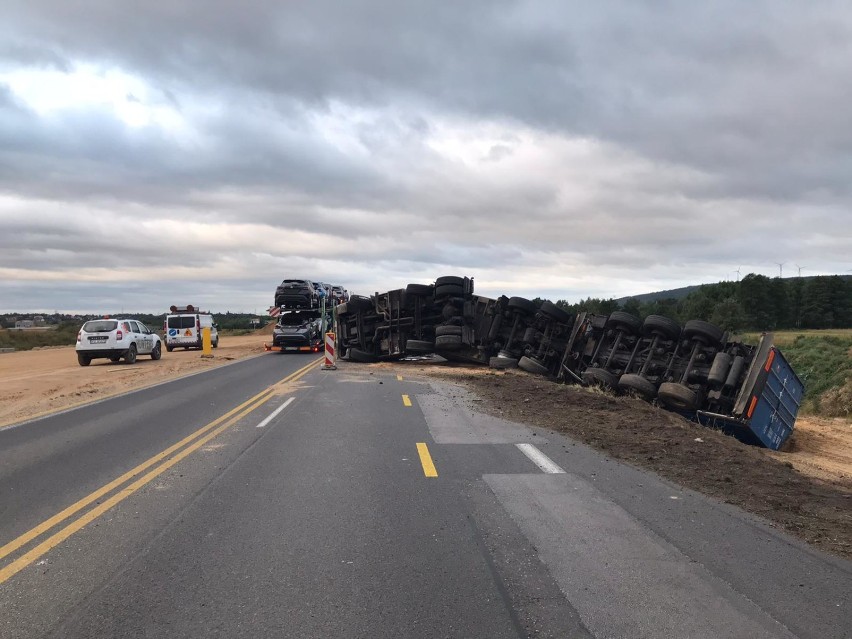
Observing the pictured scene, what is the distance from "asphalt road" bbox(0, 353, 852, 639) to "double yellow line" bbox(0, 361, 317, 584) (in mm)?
27

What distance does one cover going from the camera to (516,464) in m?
8.22

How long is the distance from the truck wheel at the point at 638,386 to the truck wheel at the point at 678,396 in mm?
512

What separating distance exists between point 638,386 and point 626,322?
2194 mm

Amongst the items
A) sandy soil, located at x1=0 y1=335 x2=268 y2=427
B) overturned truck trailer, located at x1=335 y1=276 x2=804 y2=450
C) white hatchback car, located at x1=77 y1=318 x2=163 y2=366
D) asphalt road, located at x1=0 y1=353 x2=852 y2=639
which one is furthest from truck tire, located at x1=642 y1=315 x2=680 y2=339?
white hatchback car, located at x1=77 y1=318 x2=163 y2=366

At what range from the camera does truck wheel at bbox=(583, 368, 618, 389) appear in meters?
16.2

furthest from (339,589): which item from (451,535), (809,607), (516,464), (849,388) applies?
(849,388)

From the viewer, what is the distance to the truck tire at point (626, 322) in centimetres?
1636

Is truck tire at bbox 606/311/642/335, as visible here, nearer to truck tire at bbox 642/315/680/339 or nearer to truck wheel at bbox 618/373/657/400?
truck tire at bbox 642/315/680/339

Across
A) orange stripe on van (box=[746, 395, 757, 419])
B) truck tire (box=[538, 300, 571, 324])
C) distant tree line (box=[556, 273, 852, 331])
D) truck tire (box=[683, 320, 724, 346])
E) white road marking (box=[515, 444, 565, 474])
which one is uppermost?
distant tree line (box=[556, 273, 852, 331])

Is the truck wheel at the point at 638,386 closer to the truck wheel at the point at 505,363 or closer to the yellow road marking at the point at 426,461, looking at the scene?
the truck wheel at the point at 505,363

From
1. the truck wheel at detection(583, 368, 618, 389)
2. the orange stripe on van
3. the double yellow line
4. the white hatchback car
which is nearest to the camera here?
the double yellow line

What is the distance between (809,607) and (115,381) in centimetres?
2104

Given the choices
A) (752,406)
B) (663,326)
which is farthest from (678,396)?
(663,326)

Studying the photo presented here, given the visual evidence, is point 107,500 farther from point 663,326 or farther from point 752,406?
point 663,326
